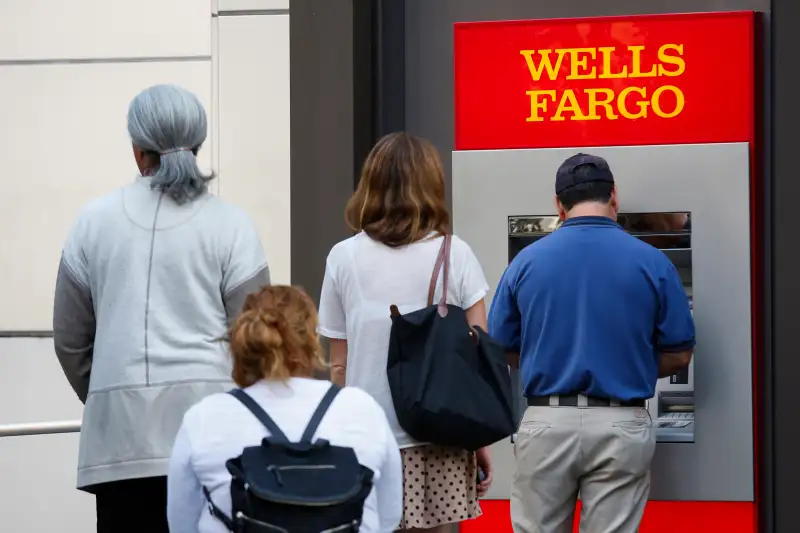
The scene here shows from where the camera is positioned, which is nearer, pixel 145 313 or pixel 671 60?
pixel 145 313

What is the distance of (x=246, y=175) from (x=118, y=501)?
1.98 metres

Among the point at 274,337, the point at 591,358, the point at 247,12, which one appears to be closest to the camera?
the point at 274,337

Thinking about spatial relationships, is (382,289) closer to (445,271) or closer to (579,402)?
(445,271)

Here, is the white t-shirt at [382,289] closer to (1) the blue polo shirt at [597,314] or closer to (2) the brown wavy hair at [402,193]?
(2) the brown wavy hair at [402,193]

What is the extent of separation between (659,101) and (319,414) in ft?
6.98

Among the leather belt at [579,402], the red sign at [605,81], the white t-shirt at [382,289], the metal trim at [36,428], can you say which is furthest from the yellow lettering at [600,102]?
the metal trim at [36,428]

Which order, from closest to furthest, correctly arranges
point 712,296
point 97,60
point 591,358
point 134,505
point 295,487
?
point 295,487 < point 134,505 < point 591,358 < point 712,296 < point 97,60

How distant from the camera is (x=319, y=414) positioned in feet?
7.93

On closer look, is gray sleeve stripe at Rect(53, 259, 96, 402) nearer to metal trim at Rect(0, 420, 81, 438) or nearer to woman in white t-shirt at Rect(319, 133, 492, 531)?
woman in white t-shirt at Rect(319, 133, 492, 531)

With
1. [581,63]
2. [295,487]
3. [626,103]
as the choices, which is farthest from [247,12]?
[295,487]

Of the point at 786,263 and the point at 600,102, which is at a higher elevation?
the point at 600,102

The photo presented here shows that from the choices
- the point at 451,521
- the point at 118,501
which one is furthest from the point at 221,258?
the point at 451,521

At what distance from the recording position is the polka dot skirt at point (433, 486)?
303cm

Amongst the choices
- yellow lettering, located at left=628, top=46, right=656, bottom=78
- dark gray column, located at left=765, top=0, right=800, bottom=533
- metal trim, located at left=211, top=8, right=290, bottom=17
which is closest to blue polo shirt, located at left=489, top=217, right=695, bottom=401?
dark gray column, located at left=765, top=0, right=800, bottom=533
